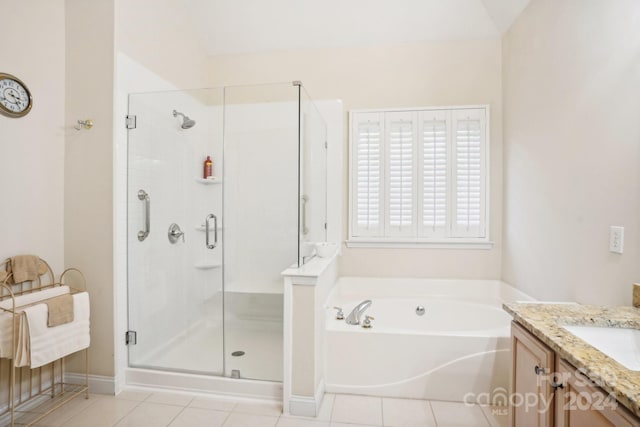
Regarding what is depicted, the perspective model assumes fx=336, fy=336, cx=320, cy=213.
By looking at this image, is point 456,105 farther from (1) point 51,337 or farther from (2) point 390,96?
(1) point 51,337

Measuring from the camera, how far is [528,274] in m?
2.51

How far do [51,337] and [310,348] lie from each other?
142 centimetres


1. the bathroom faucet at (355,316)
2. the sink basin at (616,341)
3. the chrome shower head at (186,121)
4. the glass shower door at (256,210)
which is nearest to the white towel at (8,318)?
the glass shower door at (256,210)

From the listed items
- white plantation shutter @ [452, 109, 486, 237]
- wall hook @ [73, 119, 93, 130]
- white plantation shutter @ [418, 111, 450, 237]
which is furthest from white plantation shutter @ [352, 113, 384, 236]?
wall hook @ [73, 119, 93, 130]

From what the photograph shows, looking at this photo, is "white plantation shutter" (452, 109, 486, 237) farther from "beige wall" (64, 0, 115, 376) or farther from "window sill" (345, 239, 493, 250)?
"beige wall" (64, 0, 115, 376)

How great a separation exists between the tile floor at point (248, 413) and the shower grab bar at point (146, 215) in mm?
1047

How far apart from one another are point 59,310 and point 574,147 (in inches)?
120

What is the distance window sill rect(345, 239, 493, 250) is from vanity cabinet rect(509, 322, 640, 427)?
5.39ft

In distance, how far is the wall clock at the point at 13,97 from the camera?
5.95ft

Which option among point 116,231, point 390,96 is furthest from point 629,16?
point 116,231

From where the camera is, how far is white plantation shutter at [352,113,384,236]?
3.10 m

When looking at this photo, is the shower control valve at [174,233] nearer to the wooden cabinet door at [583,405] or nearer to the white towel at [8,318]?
the white towel at [8,318]

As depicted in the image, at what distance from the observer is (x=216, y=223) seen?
94.3 inches

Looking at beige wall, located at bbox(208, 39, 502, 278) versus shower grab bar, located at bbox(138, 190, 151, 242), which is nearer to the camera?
shower grab bar, located at bbox(138, 190, 151, 242)
